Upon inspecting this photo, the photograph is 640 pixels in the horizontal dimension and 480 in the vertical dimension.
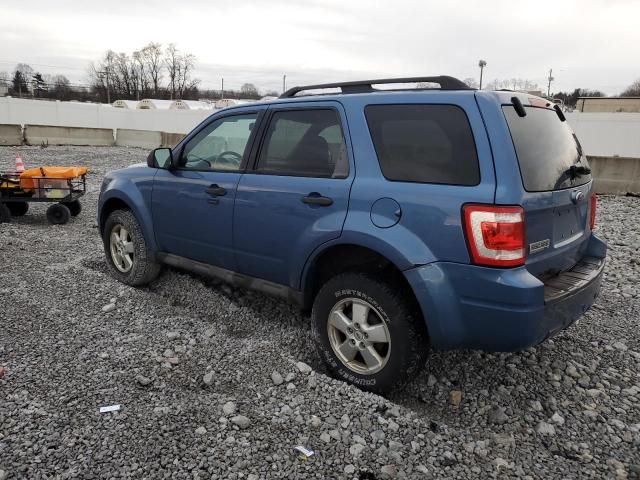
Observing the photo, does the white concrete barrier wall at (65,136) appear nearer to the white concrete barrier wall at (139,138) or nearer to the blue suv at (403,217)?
the white concrete barrier wall at (139,138)

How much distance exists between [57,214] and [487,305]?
732 centimetres

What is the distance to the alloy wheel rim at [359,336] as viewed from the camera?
316 centimetres

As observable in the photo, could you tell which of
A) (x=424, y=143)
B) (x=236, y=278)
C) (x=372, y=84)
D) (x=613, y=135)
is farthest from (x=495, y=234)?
(x=613, y=135)

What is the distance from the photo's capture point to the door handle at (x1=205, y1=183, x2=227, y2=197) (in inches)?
156

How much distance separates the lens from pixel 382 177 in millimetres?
3096

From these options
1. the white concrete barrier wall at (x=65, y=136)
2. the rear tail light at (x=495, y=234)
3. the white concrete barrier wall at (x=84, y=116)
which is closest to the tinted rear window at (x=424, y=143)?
the rear tail light at (x=495, y=234)

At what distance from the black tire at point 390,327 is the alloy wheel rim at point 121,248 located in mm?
2591

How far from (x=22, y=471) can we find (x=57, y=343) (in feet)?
4.55

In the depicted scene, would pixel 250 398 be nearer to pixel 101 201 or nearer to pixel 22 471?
pixel 22 471

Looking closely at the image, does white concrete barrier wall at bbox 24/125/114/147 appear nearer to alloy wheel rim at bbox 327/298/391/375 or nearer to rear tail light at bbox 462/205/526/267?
alloy wheel rim at bbox 327/298/391/375

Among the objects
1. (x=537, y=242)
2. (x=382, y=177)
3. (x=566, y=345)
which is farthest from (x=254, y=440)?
(x=566, y=345)

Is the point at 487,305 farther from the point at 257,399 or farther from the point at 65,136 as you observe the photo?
the point at 65,136

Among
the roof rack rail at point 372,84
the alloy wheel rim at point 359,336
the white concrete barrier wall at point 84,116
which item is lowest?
the alloy wheel rim at point 359,336

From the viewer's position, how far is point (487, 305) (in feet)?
9.00
